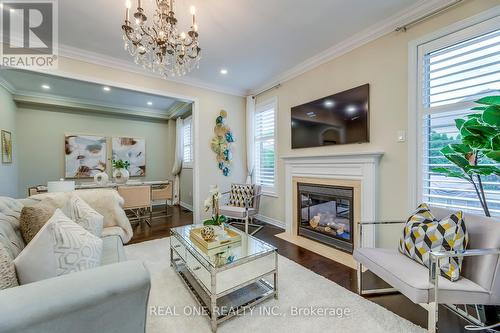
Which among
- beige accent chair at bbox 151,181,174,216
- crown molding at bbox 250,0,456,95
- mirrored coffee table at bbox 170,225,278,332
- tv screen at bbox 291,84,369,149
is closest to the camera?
mirrored coffee table at bbox 170,225,278,332

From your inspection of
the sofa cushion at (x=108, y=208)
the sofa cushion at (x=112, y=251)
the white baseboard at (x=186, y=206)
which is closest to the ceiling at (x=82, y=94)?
the sofa cushion at (x=108, y=208)

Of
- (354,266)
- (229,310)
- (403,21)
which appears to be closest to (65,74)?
(229,310)

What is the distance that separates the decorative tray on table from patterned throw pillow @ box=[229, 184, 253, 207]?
1719 mm

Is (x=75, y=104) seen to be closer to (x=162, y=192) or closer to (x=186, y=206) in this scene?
(x=162, y=192)

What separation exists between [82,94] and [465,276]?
6828 mm

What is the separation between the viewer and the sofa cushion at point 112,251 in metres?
1.70

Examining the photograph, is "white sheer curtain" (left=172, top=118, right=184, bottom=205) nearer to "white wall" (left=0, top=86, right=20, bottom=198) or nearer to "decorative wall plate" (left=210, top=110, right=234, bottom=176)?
"decorative wall plate" (left=210, top=110, right=234, bottom=176)

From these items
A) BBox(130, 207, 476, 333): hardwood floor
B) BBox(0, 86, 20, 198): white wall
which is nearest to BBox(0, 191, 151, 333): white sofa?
BBox(130, 207, 476, 333): hardwood floor

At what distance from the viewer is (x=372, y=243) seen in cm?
258

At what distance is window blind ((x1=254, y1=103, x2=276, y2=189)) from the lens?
4.35 meters

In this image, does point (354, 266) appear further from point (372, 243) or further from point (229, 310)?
point (229, 310)

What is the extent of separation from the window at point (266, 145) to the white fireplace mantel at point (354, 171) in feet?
2.58

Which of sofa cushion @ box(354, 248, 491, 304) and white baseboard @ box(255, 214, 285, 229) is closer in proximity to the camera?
sofa cushion @ box(354, 248, 491, 304)

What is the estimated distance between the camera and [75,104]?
5.23 meters
